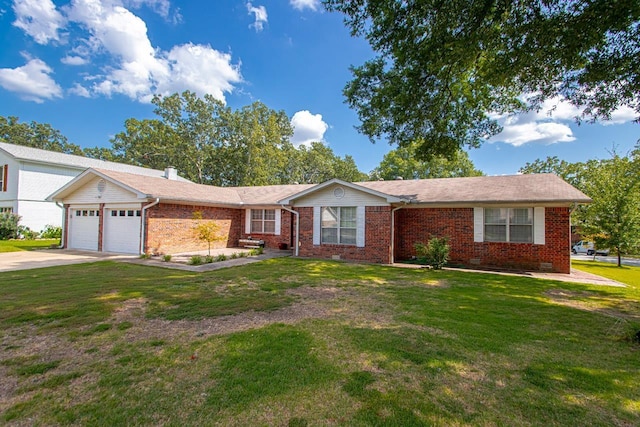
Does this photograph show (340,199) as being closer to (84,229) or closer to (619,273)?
(619,273)

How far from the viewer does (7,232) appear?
19172mm

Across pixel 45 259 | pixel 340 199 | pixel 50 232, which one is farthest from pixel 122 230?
pixel 50 232

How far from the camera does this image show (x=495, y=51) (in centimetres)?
792

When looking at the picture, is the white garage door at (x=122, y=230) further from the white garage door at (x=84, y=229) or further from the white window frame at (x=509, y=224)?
the white window frame at (x=509, y=224)

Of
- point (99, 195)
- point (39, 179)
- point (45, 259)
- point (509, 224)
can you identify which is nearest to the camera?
point (45, 259)

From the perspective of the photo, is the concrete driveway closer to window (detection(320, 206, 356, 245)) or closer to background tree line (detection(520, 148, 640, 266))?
window (detection(320, 206, 356, 245))

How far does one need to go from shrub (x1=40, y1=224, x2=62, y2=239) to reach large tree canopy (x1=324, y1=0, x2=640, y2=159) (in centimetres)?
2436

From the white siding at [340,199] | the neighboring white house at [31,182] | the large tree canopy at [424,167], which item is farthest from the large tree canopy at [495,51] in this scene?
the large tree canopy at [424,167]

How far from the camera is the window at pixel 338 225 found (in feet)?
43.6

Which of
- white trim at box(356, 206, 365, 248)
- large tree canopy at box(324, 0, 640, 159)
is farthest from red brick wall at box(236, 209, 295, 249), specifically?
large tree canopy at box(324, 0, 640, 159)

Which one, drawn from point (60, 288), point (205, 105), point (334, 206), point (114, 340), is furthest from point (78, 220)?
point (205, 105)

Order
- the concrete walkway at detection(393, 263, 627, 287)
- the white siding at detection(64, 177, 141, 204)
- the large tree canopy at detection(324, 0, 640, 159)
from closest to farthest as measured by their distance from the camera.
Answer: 1. the large tree canopy at detection(324, 0, 640, 159)
2. the concrete walkway at detection(393, 263, 627, 287)
3. the white siding at detection(64, 177, 141, 204)

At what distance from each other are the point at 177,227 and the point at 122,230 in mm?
2500

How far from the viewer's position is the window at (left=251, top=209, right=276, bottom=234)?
16.7 m
